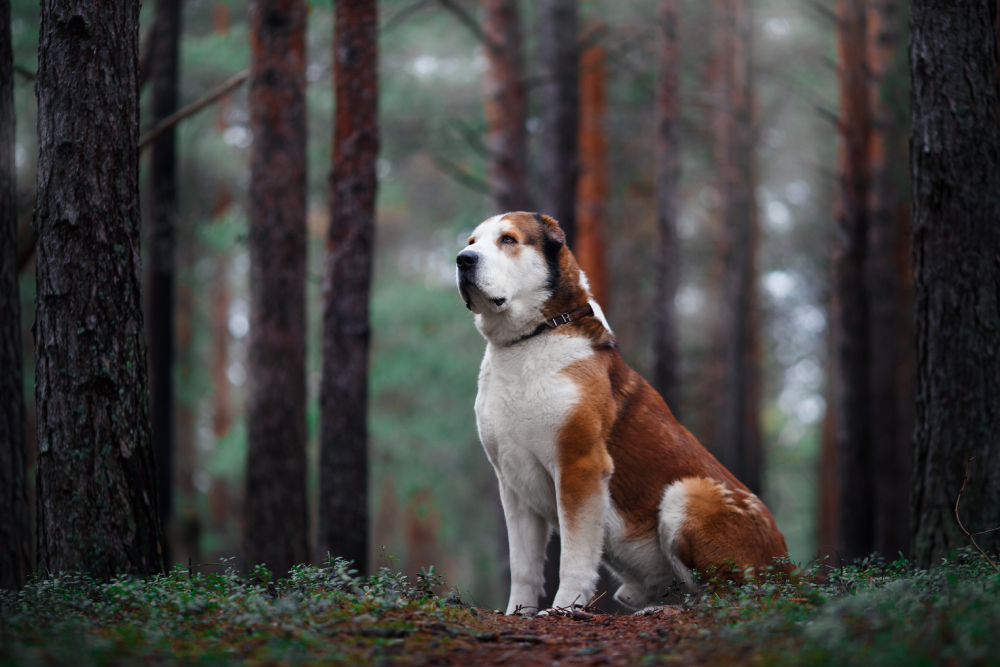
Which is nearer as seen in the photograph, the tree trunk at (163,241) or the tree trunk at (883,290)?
the tree trunk at (163,241)

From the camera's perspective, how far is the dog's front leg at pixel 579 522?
A: 4.55 meters

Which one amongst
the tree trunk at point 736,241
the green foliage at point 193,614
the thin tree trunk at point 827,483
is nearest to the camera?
the green foliage at point 193,614

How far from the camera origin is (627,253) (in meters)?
19.4

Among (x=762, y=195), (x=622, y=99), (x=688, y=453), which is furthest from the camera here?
(x=762, y=195)

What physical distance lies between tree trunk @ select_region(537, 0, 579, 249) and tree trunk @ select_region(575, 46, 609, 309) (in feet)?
6.80

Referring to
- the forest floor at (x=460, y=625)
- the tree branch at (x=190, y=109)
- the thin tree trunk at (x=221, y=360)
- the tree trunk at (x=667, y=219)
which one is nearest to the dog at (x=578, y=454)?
the forest floor at (x=460, y=625)

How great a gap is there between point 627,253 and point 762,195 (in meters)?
8.57

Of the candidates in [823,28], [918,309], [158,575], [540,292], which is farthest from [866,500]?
[823,28]

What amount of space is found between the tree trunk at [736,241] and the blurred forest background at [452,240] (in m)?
0.58

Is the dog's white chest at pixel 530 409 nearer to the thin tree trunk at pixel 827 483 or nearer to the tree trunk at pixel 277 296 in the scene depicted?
the tree trunk at pixel 277 296

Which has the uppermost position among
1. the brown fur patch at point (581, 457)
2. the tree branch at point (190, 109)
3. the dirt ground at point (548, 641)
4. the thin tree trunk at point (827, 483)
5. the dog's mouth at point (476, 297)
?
the tree branch at point (190, 109)

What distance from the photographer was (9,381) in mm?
4000

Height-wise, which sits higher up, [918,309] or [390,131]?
[390,131]

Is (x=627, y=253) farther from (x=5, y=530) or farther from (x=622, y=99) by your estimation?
(x=5, y=530)
